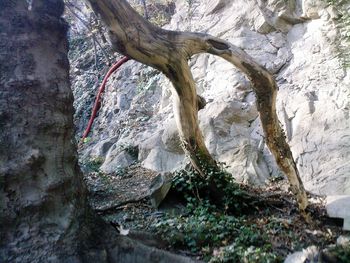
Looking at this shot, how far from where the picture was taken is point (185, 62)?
4.14 metres

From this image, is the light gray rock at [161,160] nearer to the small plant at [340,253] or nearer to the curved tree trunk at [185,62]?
the curved tree trunk at [185,62]

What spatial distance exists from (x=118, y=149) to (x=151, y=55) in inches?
190

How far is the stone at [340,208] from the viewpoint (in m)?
4.19

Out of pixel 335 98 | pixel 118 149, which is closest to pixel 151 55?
pixel 335 98

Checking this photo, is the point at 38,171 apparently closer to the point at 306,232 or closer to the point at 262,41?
the point at 306,232

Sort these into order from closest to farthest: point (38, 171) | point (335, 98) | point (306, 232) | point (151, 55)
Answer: point (38, 171)
point (151, 55)
point (306, 232)
point (335, 98)

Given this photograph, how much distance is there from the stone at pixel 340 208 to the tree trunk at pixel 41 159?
255cm

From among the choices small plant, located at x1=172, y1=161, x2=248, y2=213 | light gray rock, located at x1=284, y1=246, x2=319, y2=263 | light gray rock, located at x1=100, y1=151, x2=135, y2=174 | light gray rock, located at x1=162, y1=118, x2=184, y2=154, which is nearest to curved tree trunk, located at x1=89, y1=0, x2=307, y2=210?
small plant, located at x1=172, y1=161, x2=248, y2=213

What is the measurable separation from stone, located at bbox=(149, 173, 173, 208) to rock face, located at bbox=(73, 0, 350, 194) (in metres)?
1.60

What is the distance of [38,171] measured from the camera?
87.2 inches

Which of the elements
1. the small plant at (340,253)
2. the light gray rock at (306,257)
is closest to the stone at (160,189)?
the light gray rock at (306,257)

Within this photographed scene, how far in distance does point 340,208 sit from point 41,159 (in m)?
3.68

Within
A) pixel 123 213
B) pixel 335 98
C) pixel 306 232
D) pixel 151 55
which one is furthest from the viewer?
pixel 335 98

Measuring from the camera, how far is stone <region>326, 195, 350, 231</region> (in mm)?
4192
